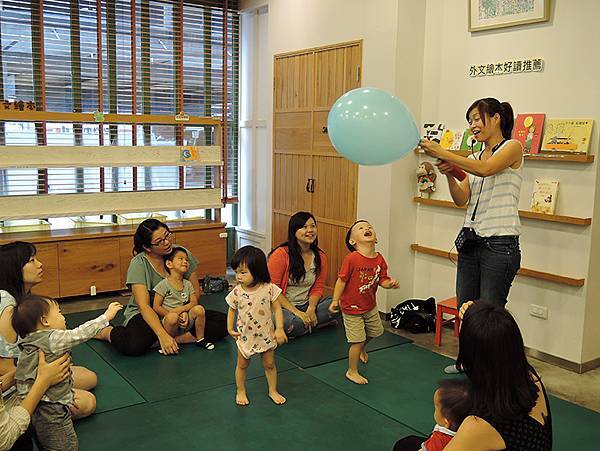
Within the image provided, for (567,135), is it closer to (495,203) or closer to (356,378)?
(495,203)

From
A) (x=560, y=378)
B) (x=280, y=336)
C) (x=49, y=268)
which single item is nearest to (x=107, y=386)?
(x=280, y=336)

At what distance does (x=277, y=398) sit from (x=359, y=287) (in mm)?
764

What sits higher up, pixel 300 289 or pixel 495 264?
pixel 495 264

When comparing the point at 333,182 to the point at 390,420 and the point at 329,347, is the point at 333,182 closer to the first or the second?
the point at 329,347

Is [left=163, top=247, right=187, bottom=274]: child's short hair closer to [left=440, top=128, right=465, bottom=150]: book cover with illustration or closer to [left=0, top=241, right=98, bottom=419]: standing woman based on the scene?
[left=0, top=241, right=98, bottom=419]: standing woman

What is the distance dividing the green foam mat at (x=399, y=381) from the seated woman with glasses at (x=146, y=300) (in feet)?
3.32

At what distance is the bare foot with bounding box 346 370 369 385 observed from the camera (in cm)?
366

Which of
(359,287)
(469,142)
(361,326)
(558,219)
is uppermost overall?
(469,142)

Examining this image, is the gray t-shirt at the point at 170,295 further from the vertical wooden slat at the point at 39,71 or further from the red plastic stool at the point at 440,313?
the vertical wooden slat at the point at 39,71

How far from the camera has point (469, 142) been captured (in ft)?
14.8

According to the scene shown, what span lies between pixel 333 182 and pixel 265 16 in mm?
2231

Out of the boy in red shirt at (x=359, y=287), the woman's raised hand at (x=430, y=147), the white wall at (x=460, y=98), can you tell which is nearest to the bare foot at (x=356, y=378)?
the boy in red shirt at (x=359, y=287)

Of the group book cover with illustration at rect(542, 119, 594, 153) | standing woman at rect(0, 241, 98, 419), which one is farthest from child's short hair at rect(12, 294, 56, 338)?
book cover with illustration at rect(542, 119, 594, 153)

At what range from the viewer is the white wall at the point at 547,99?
3826mm
